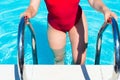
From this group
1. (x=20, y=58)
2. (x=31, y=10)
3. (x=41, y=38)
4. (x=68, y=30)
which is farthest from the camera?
(x=41, y=38)

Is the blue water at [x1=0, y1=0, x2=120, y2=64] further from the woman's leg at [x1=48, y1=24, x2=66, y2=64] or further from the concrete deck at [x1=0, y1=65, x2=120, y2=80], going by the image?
the concrete deck at [x1=0, y1=65, x2=120, y2=80]

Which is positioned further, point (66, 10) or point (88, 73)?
point (66, 10)

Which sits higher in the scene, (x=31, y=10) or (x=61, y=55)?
(x=31, y=10)

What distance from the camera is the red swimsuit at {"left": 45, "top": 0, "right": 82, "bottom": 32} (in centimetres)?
312

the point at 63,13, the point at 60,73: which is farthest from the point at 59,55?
Result: the point at 60,73

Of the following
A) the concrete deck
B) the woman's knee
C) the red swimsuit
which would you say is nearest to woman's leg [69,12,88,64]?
the red swimsuit

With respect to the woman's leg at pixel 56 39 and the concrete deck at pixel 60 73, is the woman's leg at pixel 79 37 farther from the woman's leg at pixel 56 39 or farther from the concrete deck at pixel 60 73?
the concrete deck at pixel 60 73

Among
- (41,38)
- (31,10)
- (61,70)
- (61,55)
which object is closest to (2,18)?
(41,38)

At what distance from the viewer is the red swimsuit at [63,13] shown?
3125 mm

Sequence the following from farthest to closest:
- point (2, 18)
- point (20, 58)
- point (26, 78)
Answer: point (2, 18) → point (26, 78) → point (20, 58)

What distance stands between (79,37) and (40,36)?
67.8 inches

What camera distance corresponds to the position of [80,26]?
334 cm

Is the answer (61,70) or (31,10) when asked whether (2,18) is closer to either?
(31,10)

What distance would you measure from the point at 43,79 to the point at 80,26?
1077mm
